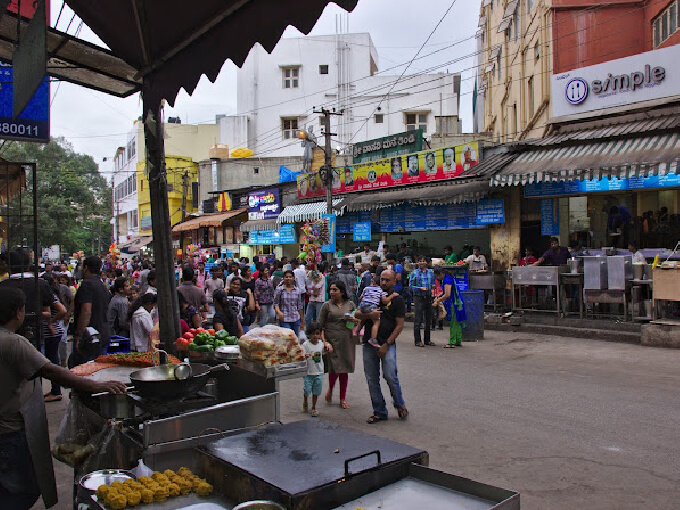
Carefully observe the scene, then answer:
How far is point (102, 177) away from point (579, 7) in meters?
78.6

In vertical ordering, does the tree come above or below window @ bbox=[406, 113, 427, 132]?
below

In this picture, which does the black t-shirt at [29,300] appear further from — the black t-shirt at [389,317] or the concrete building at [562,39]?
the concrete building at [562,39]

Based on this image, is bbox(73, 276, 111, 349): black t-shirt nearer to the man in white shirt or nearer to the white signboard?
the man in white shirt

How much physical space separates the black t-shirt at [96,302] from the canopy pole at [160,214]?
8.06ft

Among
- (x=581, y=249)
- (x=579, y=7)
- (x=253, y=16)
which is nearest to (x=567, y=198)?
(x=581, y=249)

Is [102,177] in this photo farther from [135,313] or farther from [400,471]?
[400,471]

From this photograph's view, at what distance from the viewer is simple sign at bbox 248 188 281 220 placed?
1104 inches

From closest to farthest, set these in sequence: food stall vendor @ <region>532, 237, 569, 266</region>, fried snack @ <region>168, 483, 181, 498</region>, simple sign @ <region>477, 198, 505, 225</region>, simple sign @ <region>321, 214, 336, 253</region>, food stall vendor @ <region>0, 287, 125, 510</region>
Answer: fried snack @ <region>168, 483, 181, 498</region>
food stall vendor @ <region>0, 287, 125, 510</region>
food stall vendor @ <region>532, 237, 569, 266</region>
simple sign @ <region>477, 198, 505, 225</region>
simple sign @ <region>321, 214, 336, 253</region>

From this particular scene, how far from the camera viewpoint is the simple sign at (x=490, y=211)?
52.5 ft

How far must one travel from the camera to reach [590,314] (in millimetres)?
13094

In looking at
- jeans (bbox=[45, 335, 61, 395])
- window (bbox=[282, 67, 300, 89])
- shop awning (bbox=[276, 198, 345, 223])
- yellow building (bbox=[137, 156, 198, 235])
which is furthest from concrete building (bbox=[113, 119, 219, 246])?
jeans (bbox=[45, 335, 61, 395])

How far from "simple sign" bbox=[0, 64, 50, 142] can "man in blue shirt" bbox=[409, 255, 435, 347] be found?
8230mm

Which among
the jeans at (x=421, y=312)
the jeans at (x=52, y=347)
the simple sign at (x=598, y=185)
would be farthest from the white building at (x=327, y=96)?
the jeans at (x=52, y=347)

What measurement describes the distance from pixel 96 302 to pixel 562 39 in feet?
52.6
